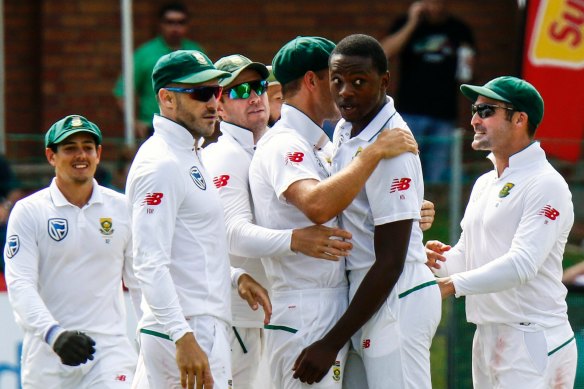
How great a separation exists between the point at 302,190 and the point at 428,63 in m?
6.98

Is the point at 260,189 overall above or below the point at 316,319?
above

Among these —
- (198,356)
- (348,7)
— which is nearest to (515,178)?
(198,356)

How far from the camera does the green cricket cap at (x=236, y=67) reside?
666 centimetres

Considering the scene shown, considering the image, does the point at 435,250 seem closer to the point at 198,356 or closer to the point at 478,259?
the point at 478,259

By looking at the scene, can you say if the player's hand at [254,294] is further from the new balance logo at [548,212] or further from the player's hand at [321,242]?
the new balance logo at [548,212]

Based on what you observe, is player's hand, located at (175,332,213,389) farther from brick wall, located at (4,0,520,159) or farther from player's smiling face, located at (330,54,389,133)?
brick wall, located at (4,0,520,159)

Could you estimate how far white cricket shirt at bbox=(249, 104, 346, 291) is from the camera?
5.79 m

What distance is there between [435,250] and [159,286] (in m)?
1.61

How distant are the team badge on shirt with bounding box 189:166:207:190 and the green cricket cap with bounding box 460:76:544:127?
1.49m

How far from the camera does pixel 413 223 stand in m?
5.75

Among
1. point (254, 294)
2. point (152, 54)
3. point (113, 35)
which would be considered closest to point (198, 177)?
point (254, 294)

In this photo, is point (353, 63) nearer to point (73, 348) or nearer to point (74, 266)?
point (73, 348)

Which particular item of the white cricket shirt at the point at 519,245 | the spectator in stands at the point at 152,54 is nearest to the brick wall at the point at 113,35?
the spectator in stands at the point at 152,54

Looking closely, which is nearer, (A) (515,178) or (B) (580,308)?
(A) (515,178)
